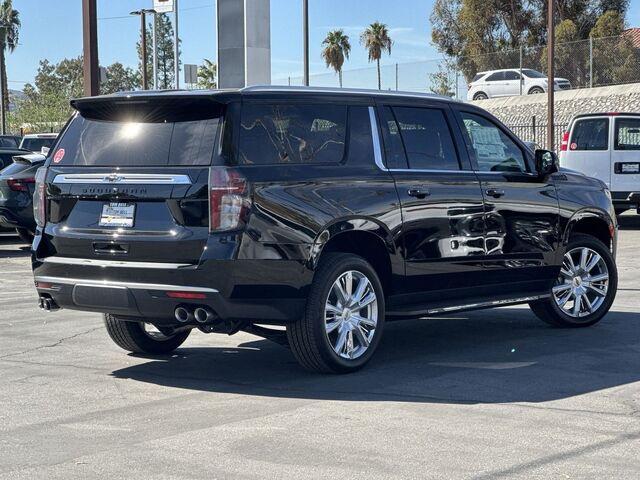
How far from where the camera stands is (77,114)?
319 inches

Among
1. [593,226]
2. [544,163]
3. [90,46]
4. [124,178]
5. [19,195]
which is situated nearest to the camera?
[124,178]

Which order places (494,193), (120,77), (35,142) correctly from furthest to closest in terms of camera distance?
(120,77), (35,142), (494,193)

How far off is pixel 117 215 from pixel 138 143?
0.51m

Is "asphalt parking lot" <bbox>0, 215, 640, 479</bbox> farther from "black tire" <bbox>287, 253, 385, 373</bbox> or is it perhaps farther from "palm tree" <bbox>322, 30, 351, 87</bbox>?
"palm tree" <bbox>322, 30, 351, 87</bbox>

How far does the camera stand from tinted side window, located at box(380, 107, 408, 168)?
8396mm

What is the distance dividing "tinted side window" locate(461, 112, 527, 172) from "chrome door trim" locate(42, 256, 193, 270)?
2.92m

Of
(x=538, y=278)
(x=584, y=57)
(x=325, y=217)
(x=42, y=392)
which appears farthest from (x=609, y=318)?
(x=584, y=57)

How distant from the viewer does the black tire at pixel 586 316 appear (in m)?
9.98

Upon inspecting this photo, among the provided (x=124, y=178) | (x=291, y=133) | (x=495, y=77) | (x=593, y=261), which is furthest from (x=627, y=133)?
(x=495, y=77)

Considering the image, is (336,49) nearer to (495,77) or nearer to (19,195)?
(495,77)

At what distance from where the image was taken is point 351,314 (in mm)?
7906

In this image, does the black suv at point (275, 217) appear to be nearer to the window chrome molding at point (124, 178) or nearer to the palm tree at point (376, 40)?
the window chrome molding at point (124, 178)

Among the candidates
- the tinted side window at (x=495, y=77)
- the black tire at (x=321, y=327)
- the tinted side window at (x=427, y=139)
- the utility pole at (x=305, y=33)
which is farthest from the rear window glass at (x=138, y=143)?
the tinted side window at (x=495, y=77)

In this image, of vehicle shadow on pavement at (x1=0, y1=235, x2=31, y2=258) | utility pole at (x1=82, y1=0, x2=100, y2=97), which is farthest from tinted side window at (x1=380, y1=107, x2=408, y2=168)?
vehicle shadow on pavement at (x1=0, y1=235, x2=31, y2=258)
